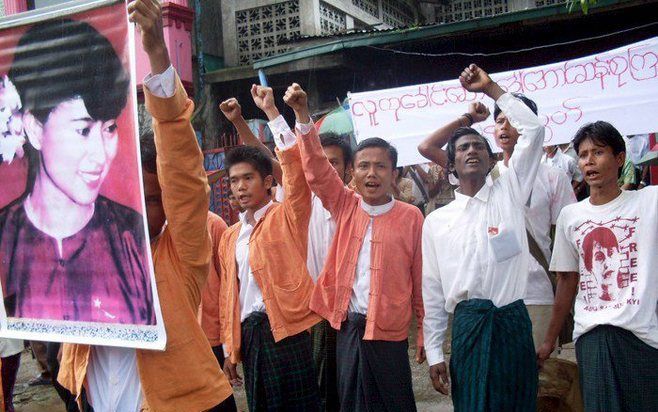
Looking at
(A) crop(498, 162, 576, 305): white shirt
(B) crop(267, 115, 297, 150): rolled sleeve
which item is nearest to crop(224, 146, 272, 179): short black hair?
(B) crop(267, 115, 297, 150): rolled sleeve

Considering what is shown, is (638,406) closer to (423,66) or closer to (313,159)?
(313,159)

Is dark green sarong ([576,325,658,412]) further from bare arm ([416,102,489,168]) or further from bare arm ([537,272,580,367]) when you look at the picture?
bare arm ([416,102,489,168])

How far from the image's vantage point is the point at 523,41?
8.59 metres

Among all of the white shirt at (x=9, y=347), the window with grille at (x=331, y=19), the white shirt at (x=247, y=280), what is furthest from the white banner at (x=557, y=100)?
the window with grille at (x=331, y=19)

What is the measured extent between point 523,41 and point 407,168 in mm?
2492

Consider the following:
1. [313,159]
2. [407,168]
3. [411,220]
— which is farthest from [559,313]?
[407,168]

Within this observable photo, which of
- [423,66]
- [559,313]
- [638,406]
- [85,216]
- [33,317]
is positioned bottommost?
[638,406]

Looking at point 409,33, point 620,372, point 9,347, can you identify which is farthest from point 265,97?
point 409,33

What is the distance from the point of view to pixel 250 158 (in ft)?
12.4

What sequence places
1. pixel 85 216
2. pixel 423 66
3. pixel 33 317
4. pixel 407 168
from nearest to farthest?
pixel 85 216 < pixel 33 317 < pixel 407 168 < pixel 423 66

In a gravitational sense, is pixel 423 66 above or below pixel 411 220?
above

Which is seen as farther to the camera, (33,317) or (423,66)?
(423,66)

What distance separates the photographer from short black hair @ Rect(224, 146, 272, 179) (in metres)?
3.79

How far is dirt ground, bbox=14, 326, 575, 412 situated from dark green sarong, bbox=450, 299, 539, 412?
6.30ft
